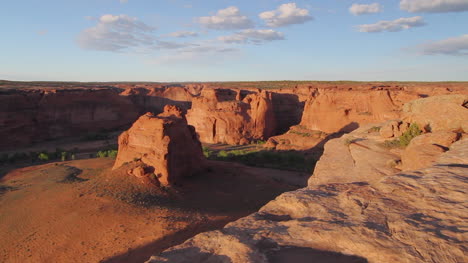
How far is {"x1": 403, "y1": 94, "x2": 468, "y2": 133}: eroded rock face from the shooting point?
8.46 m

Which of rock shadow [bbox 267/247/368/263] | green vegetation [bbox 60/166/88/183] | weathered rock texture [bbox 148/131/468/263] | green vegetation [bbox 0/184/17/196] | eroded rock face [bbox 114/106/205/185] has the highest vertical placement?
weathered rock texture [bbox 148/131/468/263]

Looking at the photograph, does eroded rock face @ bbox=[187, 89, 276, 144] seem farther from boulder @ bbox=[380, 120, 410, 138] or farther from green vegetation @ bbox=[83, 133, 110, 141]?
boulder @ bbox=[380, 120, 410, 138]

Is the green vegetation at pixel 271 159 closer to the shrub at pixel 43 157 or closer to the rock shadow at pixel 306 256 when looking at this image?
the shrub at pixel 43 157

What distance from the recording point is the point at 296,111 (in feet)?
120

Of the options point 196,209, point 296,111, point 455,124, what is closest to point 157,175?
point 196,209

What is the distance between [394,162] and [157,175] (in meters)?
10.2

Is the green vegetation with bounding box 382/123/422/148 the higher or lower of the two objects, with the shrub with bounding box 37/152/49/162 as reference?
higher

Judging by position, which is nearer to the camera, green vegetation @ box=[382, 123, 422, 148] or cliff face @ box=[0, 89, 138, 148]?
green vegetation @ box=[382, 123, 422, 148]

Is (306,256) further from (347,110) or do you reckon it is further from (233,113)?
(233,113)

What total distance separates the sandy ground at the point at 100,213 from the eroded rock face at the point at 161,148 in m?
0.92

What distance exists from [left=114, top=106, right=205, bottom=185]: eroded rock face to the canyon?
68mm

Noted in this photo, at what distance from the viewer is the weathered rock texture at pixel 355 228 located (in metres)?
3.13

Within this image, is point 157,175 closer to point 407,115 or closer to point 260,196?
point 260,196

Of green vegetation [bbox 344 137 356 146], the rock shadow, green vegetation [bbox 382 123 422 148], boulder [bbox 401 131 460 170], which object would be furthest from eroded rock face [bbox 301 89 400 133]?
the rock shadow
